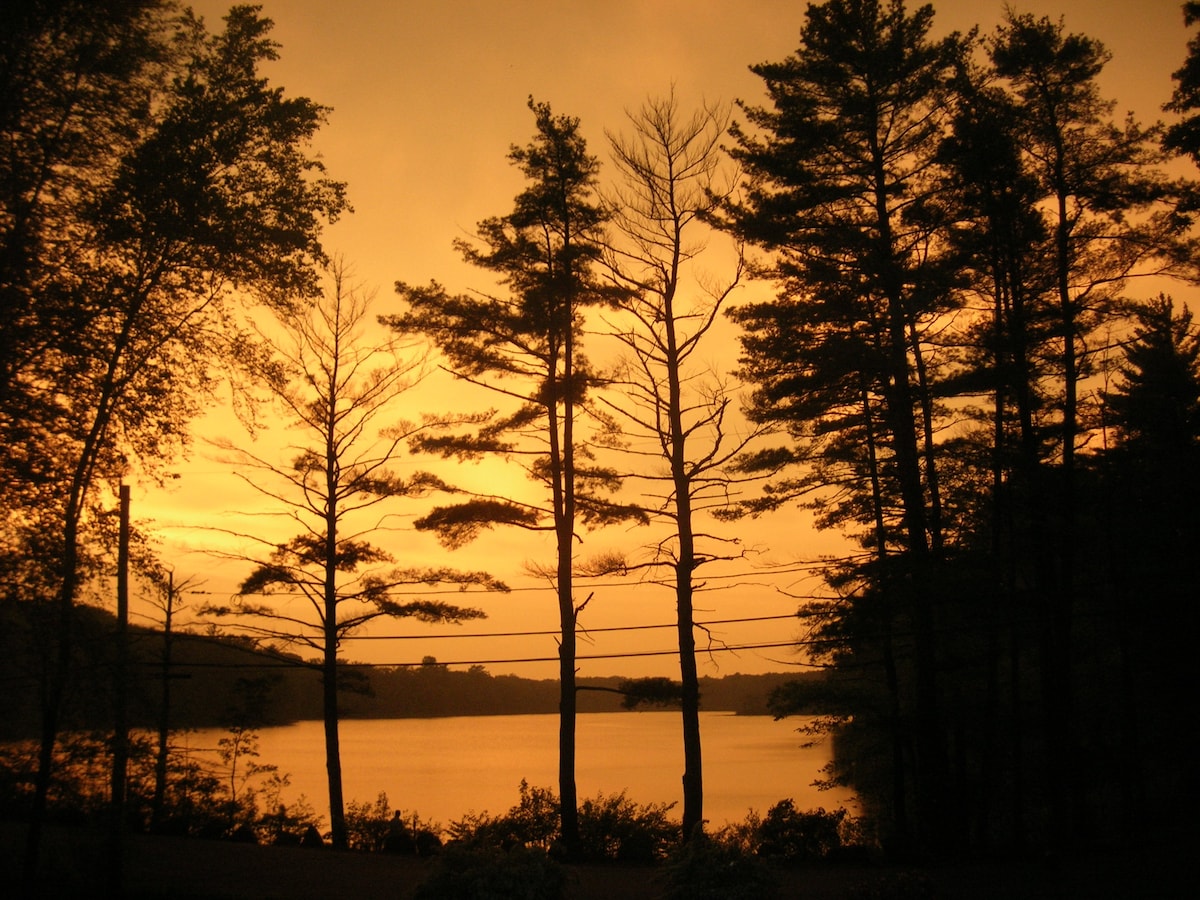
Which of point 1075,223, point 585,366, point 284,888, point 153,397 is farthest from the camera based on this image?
point 585,366

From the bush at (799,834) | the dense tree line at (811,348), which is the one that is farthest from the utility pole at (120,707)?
the bush at (799,834)

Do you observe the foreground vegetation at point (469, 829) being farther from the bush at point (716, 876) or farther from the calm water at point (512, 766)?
the calm water at point (512, 766)

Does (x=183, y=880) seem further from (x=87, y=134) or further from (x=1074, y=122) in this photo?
(x=1074, y=122)

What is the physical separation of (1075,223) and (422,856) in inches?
632

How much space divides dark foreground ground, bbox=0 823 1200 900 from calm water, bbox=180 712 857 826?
18.9ft

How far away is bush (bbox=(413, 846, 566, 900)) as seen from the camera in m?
8.29

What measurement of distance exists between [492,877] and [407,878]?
5.87 metres

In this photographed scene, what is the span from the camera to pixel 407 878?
13297mm

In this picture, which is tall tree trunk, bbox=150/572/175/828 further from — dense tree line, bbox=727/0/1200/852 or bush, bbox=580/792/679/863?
dense tree line, bbox=727/0/1200/852

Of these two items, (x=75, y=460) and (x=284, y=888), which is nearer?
(x=75, y=460)

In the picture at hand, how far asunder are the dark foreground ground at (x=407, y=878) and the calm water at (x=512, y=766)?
5.76 metres

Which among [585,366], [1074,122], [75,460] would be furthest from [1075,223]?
[75,460]

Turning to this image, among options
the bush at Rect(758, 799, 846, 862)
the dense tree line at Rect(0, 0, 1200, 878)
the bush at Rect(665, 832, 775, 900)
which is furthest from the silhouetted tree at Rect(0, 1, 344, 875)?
the bush at Rect(758, 799, 846, 862)

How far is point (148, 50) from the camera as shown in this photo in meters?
10.4
